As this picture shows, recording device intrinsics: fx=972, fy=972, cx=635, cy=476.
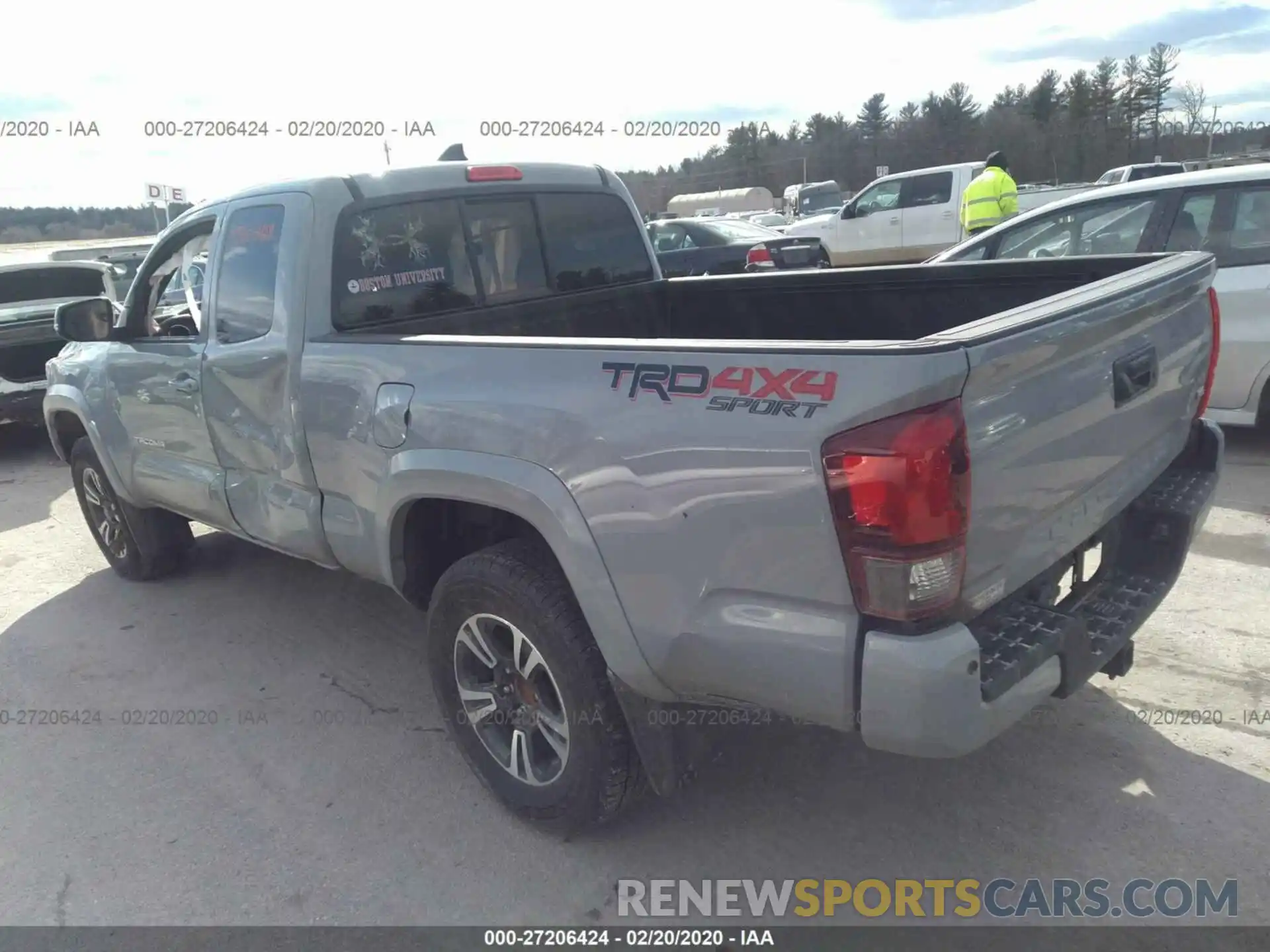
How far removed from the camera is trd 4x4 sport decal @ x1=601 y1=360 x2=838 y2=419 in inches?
79.7

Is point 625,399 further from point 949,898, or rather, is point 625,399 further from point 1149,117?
point 1149,117

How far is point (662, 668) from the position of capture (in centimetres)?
241

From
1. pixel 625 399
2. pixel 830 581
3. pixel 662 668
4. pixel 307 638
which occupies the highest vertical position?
pixel 625 399

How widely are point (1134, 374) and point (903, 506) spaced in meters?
1.04

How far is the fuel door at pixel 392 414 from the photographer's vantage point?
2.93 metres

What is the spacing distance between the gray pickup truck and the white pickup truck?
14.0 m

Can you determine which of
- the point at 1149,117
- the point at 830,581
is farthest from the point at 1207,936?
the point at 1149,117

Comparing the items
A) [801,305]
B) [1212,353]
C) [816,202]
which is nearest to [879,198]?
[816,202]

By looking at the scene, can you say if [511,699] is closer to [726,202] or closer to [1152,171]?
[1152,171]

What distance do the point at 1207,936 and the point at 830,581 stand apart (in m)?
1.41

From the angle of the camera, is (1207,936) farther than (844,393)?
Yes

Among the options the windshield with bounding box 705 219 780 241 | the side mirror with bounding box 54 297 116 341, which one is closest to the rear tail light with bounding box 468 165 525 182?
the side mirror with bounding box 54 297 116 341

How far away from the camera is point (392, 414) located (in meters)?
2.98

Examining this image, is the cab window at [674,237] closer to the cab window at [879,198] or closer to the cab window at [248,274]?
the cab window at [879,198]
